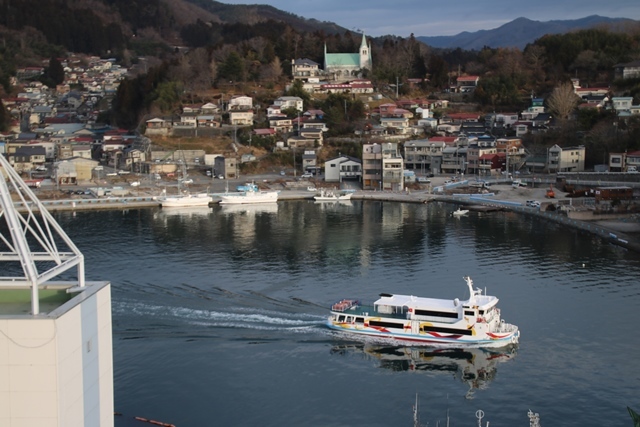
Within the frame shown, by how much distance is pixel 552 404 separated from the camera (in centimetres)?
813

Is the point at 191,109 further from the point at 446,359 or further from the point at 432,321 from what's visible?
the point at 446,359

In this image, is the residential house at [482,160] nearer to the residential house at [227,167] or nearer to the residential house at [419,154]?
the residential house at [419,154]

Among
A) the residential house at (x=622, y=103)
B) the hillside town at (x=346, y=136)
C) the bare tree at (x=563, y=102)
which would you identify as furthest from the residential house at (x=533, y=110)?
the residential house at (x=622, y=103)

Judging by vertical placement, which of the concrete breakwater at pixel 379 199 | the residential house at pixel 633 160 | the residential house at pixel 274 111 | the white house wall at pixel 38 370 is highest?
the residential house at pixel 274 111

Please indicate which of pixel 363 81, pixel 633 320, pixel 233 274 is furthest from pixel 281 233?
pixel 363 81

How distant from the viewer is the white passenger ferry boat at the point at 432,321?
33.1 ft

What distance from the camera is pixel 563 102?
2839 cm

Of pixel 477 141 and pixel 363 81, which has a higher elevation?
pixel 363 81

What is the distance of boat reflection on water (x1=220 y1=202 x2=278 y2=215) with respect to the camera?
67.6ft

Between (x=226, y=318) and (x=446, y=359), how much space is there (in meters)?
3.01

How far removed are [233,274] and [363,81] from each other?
21005 mm

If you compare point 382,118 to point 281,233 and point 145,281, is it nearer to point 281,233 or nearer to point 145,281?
point 281,233

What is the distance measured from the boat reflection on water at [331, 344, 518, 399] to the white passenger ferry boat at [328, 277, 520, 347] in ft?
0.62

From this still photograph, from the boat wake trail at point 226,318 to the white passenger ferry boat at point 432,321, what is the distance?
44 centimetres
